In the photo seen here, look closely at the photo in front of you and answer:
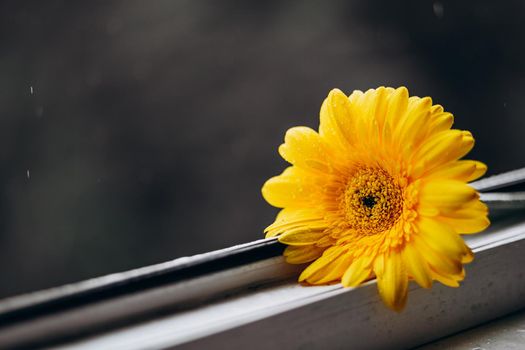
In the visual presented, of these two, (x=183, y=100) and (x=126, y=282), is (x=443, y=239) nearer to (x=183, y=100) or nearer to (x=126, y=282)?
(x=126, y=282)

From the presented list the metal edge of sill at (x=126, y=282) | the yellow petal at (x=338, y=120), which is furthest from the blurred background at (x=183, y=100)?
the yellow petal at (x=338, y=120)

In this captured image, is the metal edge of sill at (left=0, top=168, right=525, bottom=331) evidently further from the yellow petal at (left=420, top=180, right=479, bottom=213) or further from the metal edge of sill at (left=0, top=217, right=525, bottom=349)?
the yellow petal at (left=420, top=180, right=479, bottom=213)

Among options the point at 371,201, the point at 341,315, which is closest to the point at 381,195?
the point at 371,201

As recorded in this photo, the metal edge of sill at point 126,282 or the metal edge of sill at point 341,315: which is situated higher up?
the metal edge of sill at point 126,282

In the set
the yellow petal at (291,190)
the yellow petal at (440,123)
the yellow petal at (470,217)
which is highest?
the yellow petal at (440,123)

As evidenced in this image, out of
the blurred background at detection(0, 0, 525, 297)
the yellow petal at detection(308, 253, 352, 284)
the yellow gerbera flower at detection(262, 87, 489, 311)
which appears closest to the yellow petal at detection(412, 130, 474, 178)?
the yellow gerbera flower at detection(262, 87, 489, 311)

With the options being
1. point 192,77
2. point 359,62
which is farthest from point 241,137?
point 359,62

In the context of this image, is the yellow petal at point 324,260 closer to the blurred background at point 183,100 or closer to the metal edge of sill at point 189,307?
the metal edge of sill at point 189,307
